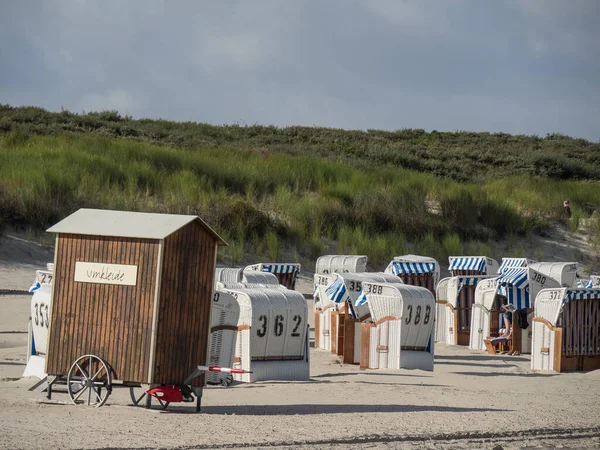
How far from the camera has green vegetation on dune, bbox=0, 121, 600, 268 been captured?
92.5 ft

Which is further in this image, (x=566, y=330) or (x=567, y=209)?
(x=567, y=209)

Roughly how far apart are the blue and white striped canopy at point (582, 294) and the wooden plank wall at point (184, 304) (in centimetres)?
727

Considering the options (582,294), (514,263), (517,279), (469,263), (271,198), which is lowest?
(582,294)

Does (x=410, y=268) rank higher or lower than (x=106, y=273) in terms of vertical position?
higher

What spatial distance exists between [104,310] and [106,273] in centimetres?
39

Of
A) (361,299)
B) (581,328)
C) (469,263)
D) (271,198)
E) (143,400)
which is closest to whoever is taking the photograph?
(143,400)

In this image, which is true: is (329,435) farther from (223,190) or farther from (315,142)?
(315,142)

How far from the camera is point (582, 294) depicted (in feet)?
50.1

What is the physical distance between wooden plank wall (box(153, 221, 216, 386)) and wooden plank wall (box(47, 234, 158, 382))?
0.16 m

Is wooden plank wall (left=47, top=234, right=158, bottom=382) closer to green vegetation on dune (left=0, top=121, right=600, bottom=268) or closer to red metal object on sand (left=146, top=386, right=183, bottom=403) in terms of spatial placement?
red metal object on sand (left=146, top=386, right=183, bottom=403)

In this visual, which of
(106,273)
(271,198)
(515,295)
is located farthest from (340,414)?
(271,198)

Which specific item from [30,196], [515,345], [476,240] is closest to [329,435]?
[515,345]

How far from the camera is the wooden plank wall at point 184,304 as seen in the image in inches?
379

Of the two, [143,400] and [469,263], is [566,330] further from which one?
[469,263]
